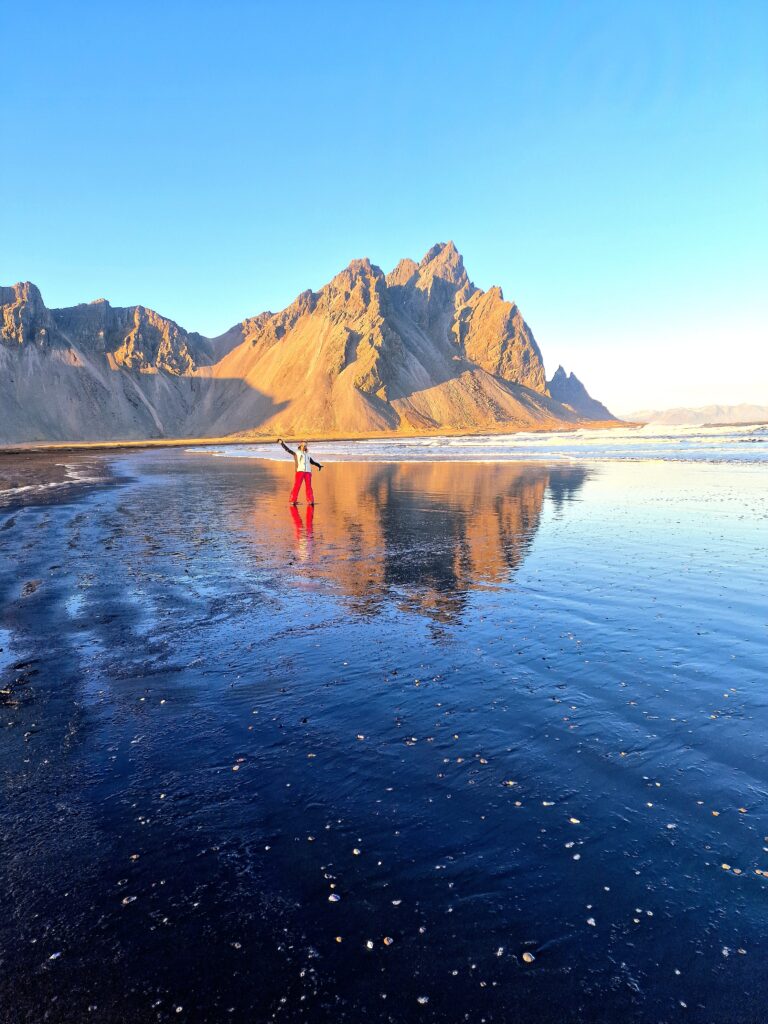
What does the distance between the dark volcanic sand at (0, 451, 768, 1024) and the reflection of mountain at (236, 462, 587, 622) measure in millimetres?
271

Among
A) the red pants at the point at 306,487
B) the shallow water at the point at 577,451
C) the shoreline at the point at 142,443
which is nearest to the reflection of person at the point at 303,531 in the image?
the red pants at the point at 306,487

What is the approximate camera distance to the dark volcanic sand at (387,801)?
299 cm

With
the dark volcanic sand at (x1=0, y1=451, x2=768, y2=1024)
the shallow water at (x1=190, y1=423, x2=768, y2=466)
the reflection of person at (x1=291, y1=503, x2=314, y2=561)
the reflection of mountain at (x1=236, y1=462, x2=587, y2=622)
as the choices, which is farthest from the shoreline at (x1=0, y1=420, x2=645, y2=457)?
the dark volcanic sand at (x1=0, y1=451, x2=768, y2=1024)

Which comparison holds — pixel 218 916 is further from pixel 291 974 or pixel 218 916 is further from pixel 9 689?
pixel 9 689

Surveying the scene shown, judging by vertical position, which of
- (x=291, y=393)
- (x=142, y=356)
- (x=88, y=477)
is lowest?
(x=88, y=477)

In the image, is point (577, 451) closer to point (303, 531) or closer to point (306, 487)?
point (306, 487)

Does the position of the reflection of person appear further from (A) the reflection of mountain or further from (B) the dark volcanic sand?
(B) the dark volcanic sand

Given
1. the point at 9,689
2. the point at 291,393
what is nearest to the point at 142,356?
the point at 291,393

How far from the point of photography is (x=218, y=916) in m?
3.35

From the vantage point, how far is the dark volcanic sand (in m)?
2.99

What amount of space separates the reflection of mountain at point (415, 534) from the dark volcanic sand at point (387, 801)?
10.7 inches

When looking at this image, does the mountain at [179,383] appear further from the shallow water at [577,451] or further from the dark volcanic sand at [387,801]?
the dark volcanic sand at [387,801]

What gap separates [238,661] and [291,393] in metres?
179

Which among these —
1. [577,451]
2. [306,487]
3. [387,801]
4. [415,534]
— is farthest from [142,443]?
[387,801]
